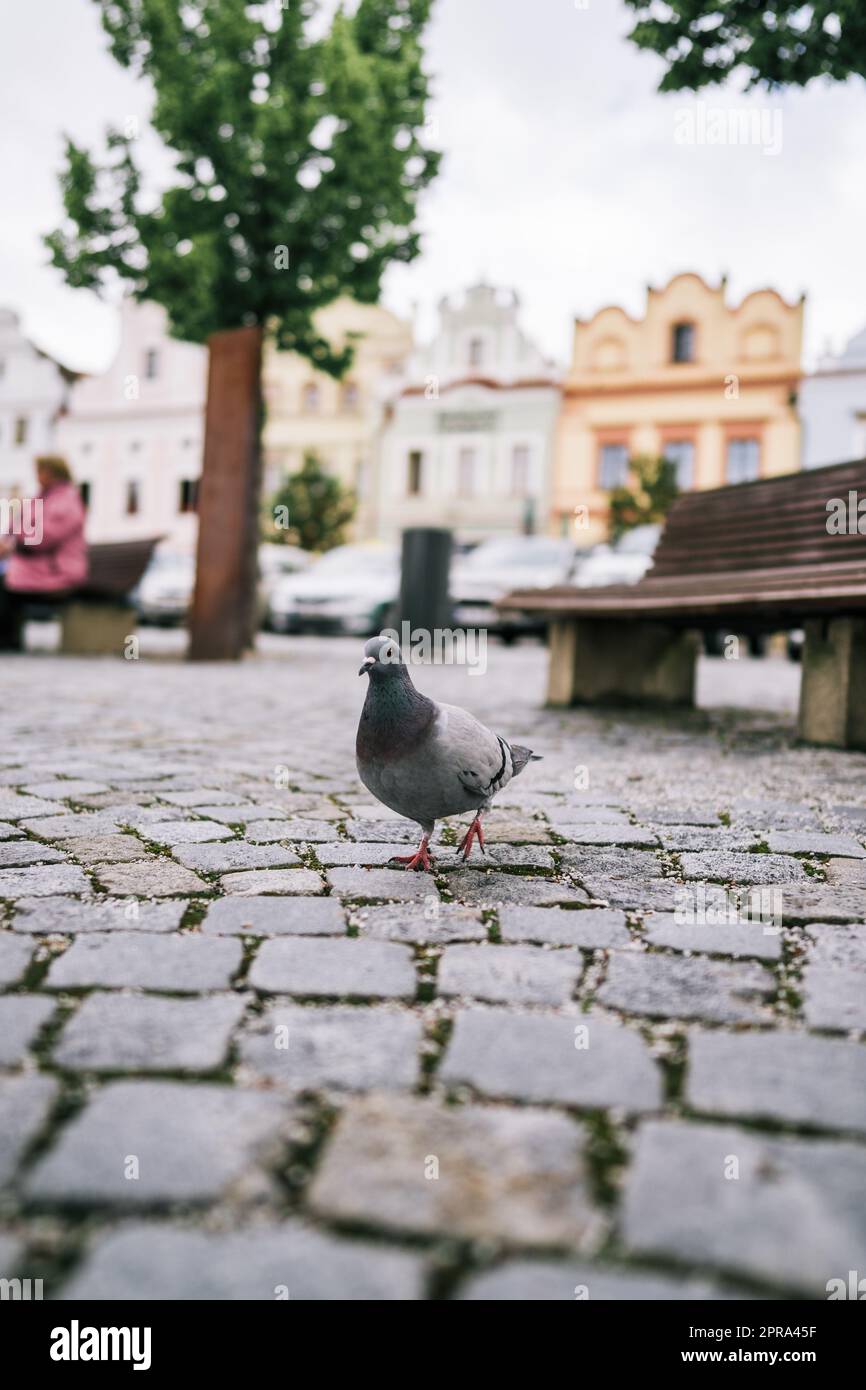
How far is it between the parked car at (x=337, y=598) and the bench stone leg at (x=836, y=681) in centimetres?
1150

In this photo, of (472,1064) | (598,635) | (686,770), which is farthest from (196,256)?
(472,1064)

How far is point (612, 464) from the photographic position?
101 feet

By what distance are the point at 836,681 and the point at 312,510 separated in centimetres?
2614

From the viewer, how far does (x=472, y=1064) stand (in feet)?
5.34

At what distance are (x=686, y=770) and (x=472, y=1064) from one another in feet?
10.1

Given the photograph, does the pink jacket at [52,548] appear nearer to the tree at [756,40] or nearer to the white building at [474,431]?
the tree at [756,40]

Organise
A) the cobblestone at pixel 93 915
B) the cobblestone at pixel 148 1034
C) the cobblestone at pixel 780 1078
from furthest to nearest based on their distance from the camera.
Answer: the cobblestone at pixel 93 915 < the cobblestone at pixel 148 1034 < the cobblestone at pixel 780 1078

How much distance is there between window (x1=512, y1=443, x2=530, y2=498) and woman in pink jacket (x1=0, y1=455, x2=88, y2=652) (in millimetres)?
22390

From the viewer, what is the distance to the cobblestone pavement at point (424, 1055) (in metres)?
1.20

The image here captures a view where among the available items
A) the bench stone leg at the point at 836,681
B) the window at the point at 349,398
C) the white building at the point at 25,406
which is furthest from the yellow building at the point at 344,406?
the bench stone leg at the point at 836,681

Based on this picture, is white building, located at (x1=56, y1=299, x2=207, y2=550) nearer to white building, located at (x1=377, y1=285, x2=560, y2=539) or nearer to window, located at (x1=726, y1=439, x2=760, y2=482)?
white building, located at (x1=377, y1=285, x2=560, y2=539)

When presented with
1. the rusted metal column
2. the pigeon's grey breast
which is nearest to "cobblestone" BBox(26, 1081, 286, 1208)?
the pigeon's grey breast

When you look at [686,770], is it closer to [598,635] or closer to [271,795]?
[271,795]

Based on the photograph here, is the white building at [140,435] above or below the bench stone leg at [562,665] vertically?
above
